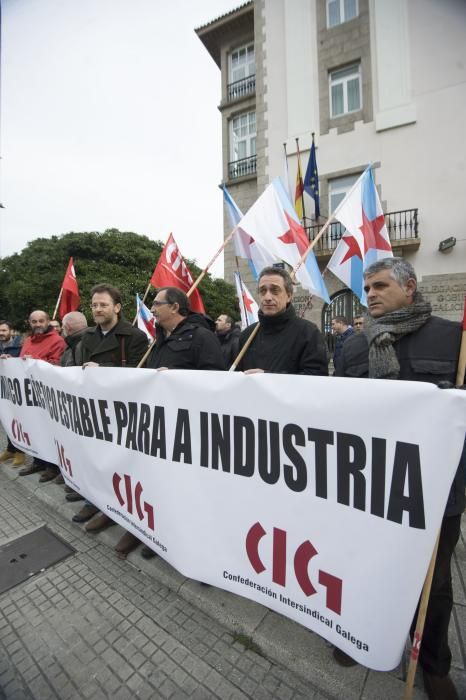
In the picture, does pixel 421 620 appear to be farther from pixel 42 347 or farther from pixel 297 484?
pixel 42 347

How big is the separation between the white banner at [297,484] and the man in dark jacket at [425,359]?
32cm

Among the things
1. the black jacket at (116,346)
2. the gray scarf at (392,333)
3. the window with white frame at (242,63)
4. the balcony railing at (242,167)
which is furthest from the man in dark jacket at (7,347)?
the window with white frame at (242,63)

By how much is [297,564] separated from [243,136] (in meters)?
17.0

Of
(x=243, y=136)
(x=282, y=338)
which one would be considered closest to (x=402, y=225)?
(x=243, y=136)

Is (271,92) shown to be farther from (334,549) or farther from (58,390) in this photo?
(334,549)

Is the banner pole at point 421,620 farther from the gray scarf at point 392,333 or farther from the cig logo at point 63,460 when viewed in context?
the cig logo at point 63,460

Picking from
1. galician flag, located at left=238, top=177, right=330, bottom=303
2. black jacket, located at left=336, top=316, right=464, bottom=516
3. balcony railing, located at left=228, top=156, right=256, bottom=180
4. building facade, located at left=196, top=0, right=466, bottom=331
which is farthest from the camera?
balcony railing, located at left=228, top=156, right=256, bottom=180

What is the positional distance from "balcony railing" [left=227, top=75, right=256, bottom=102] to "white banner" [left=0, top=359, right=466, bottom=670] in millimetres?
16881

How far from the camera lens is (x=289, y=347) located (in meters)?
2.18

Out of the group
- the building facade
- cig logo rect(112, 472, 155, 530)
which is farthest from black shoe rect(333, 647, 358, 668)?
the building facade

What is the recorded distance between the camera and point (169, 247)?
4609mm

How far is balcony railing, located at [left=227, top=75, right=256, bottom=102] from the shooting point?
14959 millimetres

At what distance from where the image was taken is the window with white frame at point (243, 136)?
15.0m

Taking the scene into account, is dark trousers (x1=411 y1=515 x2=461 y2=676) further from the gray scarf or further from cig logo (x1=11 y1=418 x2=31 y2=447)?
cig logo (x1=11 y1=418 x2=31 y2=447)
